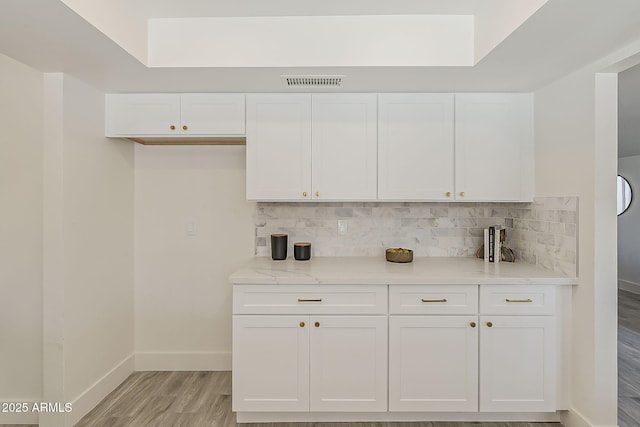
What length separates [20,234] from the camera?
2.27 meters

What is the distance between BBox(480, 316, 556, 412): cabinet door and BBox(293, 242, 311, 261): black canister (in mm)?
1251

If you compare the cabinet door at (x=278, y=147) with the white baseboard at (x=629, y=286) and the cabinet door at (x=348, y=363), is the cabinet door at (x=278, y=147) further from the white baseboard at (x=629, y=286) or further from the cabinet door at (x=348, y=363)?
the white baseboard at (x=629, y=286)

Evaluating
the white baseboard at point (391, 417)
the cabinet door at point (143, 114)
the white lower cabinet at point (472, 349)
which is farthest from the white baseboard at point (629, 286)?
the cabinet door at point (143, 114)

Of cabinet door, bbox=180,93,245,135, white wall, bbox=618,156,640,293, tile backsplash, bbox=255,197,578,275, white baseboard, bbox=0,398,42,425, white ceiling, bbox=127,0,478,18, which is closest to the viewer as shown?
white ceiling, bbox=127,0,478,18

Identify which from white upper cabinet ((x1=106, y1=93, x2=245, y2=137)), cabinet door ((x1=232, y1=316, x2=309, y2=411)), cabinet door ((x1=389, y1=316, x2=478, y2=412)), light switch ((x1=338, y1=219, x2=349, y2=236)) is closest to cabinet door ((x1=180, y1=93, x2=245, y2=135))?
white upper cabinet ((x1=106, y1=93, x2=245, y2=137))

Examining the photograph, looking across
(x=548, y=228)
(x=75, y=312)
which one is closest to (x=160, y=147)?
(x=75, y=312)

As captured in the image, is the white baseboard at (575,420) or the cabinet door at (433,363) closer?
the white baseboard at (575,420)

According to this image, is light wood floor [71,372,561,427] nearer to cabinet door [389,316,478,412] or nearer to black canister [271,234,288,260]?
cabinet door [389,316,478,412]

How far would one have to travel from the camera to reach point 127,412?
94.7 inches

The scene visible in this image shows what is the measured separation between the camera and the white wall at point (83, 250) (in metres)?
2.19

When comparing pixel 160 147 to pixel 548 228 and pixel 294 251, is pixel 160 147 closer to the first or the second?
pixel 294 251

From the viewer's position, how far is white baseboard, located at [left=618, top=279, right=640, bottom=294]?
5.68 meters

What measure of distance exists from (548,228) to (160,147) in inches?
116

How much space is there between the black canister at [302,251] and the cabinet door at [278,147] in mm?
390
